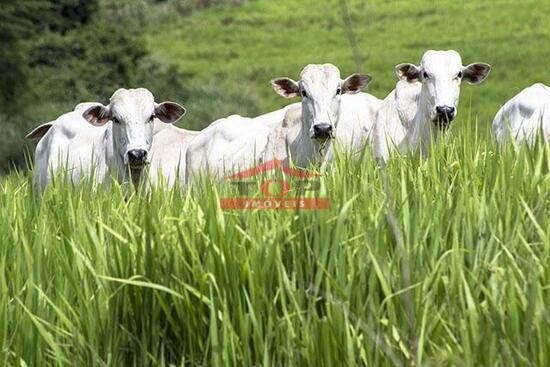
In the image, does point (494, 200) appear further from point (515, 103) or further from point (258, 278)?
point (515, 103)

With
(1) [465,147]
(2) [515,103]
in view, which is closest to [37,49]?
(2) [515,103]

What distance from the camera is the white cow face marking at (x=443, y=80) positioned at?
→ 8656mm

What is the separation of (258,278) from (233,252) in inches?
5.5

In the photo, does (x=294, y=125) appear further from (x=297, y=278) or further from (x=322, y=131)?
(x=297, y=278)

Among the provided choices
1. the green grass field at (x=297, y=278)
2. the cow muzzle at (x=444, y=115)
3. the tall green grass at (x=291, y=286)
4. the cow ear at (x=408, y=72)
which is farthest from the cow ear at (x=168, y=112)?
the tall green grass at (x=291, y=286)

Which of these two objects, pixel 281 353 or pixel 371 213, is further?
pixel 371 213

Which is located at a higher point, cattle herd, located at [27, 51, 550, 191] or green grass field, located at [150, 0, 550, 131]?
Answer: green grass field, located at [150, 0, 550, 131]

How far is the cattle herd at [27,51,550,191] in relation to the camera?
8.56 metres

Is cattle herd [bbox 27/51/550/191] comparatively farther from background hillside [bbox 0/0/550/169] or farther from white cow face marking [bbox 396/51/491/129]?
background hillside [bbox 0/0/550/169]

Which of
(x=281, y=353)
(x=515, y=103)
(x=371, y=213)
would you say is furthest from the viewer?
A: (x=515, y=103)

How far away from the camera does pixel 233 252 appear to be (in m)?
4.86

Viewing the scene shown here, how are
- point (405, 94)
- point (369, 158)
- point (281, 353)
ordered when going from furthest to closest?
point (405, 94) < point (369, 158) < point (281, 353)

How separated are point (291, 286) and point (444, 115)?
4.04 metres

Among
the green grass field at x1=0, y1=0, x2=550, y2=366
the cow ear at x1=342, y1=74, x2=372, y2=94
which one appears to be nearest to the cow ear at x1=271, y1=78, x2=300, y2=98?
the cow ear at x1=342, y1=74, x2=372, y2=94
